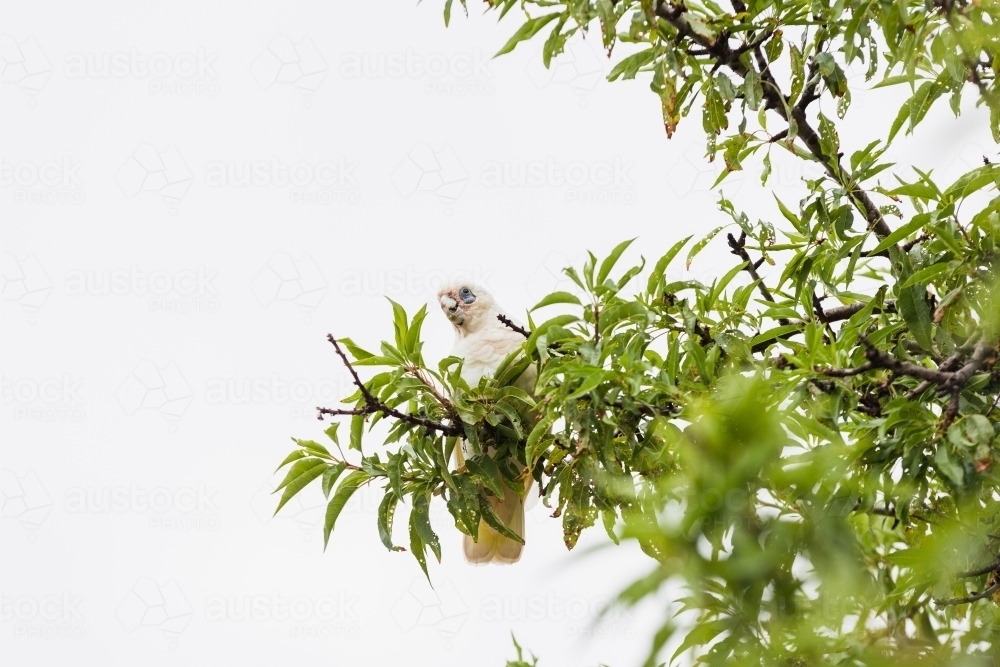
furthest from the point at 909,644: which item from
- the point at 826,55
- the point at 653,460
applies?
the point at 826,55

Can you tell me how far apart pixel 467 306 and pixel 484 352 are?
0.17 meters

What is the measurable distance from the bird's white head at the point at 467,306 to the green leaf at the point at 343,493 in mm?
766

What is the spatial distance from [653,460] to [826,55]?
0.68m

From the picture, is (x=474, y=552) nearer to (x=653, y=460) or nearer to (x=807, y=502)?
(x=653, y=460)

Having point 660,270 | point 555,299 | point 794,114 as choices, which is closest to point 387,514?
point 555,299

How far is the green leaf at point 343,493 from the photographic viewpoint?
1825 millimetres

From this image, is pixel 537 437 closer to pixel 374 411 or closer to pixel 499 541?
pixel 374 411

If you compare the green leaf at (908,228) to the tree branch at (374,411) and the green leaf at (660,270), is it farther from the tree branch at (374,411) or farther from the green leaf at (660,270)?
the tree branch at (374,411)

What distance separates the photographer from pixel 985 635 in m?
1.35

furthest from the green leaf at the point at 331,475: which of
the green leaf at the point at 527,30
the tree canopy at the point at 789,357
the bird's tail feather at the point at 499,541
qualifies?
the green leaf at the point at 527,30

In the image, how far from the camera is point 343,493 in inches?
72.2

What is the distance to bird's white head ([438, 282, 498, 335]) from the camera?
2.54 m

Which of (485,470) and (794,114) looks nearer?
(794,114)

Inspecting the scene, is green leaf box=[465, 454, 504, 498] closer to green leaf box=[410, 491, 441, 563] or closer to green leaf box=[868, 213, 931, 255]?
green leaf box=[410, 491, 441, 563]
